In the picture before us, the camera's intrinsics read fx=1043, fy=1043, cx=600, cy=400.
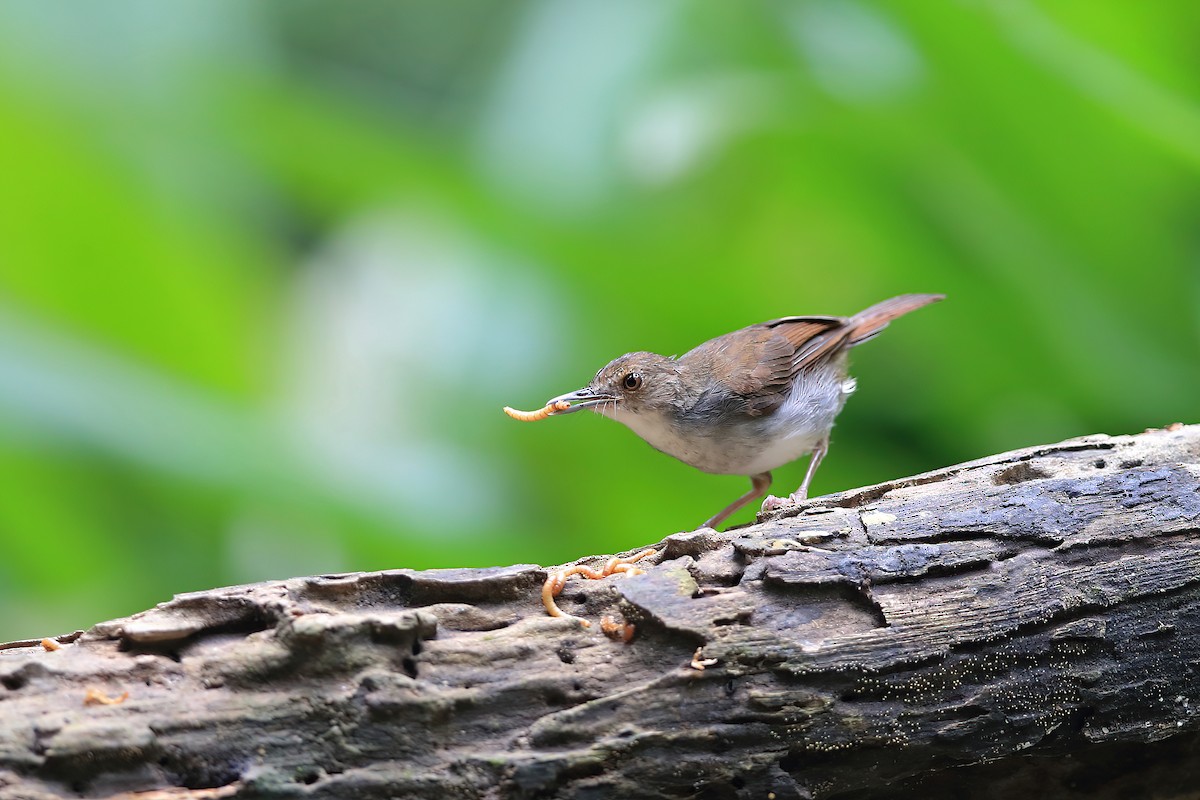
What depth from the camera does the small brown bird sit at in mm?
4336

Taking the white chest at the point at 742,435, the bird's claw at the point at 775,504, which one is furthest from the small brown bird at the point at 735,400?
the bird's claw at the point at 775,504

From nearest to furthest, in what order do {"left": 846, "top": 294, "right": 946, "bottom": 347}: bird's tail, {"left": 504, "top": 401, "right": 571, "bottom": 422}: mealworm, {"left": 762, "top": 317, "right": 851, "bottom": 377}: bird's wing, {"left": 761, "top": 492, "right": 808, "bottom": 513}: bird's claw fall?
{"left": 761, "top": 492, "right": 808, "bottom": 513}: bird's claw
{"left": 504, "top": 401, "right": 571, "bottom": 422}: mealworm
{"left": 762, "top": 317, "right": 851, "bottom": 377}: bird's wing
{"left": 846, "top": 294, "right": 946, "bottom": 347}: bird's tail

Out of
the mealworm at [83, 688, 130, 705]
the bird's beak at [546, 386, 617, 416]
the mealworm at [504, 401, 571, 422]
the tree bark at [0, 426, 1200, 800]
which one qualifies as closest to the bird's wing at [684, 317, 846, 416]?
the bird's beak at [546, 386, 617, 416]

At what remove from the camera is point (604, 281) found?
221 inches

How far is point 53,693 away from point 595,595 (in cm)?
123

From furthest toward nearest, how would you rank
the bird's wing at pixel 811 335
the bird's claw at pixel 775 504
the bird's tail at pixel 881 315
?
the bird's tail at pixel 881 315, the bird's wing at pixel 811 335, the bird's claw at pixel 775 504

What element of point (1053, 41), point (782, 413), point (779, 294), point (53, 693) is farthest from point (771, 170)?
point (53, 693)

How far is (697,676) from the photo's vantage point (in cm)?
234

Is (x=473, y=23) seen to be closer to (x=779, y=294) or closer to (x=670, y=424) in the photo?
(x=779, y=294)

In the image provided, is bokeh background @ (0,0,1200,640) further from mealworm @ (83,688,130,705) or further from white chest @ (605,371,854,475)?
mealworm @ (83,688,130,705)

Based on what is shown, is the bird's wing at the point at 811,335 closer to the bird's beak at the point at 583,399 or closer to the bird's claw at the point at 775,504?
the bird's beak at the point at 583,399

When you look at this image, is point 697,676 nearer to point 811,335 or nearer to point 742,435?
point 742,435

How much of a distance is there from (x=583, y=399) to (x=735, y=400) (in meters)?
0.64

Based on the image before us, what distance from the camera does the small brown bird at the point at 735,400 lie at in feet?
14.2
